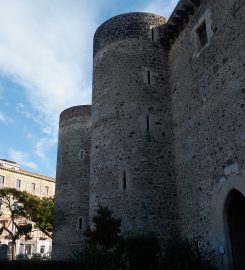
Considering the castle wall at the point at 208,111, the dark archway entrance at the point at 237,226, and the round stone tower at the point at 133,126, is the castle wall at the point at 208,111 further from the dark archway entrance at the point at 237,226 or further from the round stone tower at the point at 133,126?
the round stone tower at the point at 133,126

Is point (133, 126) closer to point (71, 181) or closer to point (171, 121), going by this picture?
point (171, 121)

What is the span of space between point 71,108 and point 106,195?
10.7 m

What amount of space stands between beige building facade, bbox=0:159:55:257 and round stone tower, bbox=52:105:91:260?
59.8 feet

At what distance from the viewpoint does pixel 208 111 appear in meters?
11.4

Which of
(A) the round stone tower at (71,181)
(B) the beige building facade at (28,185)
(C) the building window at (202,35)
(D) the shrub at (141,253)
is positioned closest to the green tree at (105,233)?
(D) the shrub at (141,253)

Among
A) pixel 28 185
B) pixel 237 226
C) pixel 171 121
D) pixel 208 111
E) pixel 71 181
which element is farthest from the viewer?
pixel 28 185

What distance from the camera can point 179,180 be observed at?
520 inches

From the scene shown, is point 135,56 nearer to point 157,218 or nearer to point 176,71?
point 176,71

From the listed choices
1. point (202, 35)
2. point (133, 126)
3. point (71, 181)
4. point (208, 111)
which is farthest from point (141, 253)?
point (71, 181)

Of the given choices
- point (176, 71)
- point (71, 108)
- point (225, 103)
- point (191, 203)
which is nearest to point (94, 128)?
point (176, 71)

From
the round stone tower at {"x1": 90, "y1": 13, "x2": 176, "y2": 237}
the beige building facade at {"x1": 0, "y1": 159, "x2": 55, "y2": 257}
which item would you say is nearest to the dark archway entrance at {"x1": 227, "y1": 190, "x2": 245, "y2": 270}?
the round stone tower at {"x1": 90, "y1": 13, "x2": 176, "y2": 237}

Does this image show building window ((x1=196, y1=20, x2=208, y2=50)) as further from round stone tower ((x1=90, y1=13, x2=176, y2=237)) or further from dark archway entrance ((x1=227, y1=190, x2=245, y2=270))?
dark archway entrance ((x1=227, y1=190, x2=245, y2=270))

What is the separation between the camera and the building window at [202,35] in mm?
12531

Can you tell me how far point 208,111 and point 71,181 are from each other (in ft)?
38.8
